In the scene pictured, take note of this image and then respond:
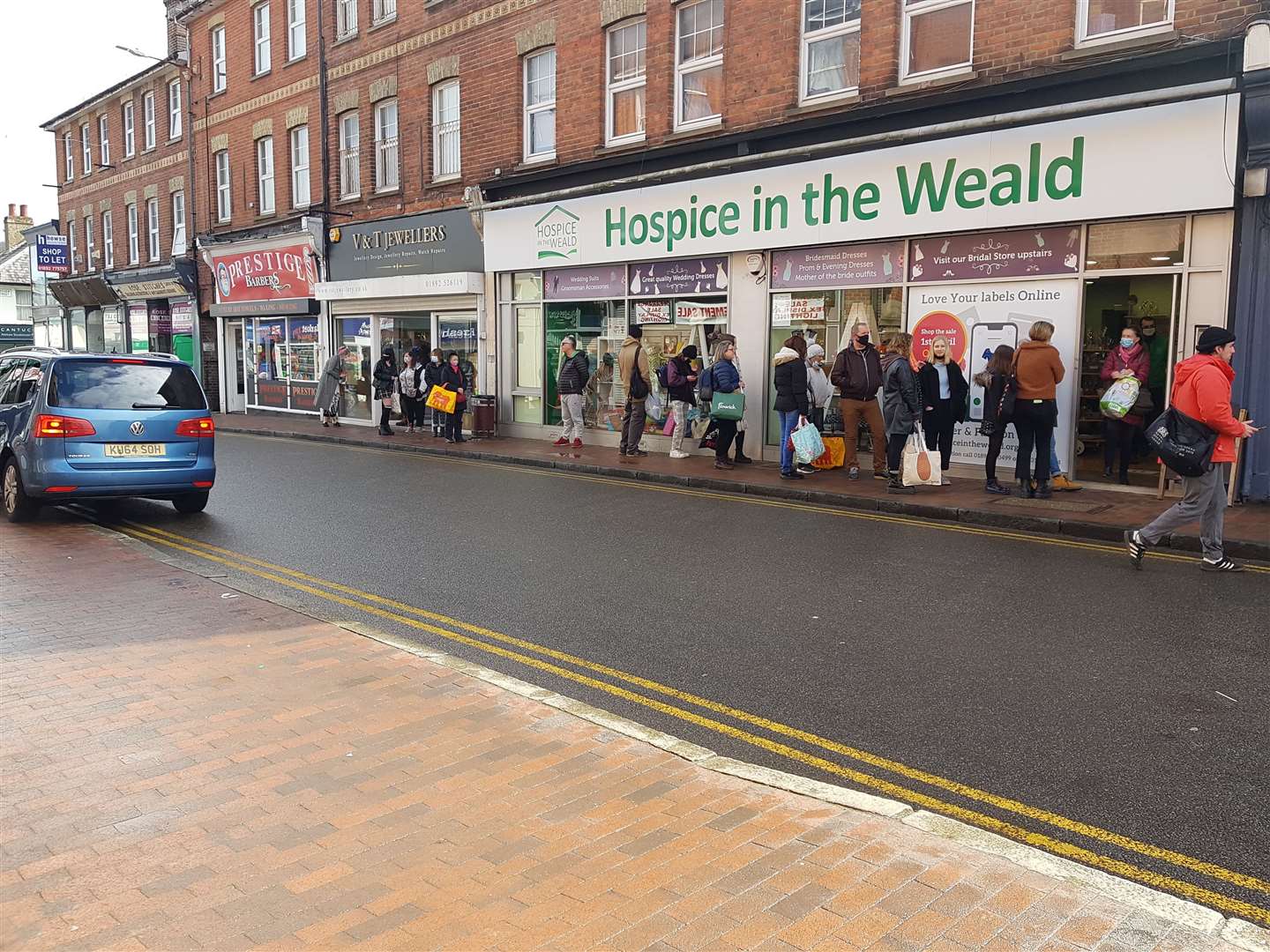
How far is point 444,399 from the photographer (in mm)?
18562

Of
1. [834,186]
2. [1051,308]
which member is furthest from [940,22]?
[1051,308]

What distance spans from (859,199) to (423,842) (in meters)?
11.8

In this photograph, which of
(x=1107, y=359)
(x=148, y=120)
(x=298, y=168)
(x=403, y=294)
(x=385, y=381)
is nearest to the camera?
(x=1107, y=359)

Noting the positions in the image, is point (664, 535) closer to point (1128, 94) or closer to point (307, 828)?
point (307, 828)

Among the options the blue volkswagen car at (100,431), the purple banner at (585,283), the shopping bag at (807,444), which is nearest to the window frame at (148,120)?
the purple banner at (585,283)

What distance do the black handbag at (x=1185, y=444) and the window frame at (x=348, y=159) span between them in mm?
19281

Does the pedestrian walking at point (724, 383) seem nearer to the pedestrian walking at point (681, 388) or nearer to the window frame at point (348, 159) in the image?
the pedestrian walking at point (681, 388)

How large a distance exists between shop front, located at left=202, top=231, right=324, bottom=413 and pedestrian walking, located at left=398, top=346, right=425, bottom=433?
5.52 meters

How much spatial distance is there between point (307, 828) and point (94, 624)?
3.51 m

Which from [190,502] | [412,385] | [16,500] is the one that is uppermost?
[412,385]

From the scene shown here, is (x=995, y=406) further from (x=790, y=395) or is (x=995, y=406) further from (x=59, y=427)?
(x=59, y=427)

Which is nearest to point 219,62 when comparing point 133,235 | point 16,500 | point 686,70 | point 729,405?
point 133,235

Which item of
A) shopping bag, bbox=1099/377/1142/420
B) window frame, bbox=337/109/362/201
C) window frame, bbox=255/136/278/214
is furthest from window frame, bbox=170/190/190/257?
shopping bag, bbox=1099/377/1142/420

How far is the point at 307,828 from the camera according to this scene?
11.7 ft
